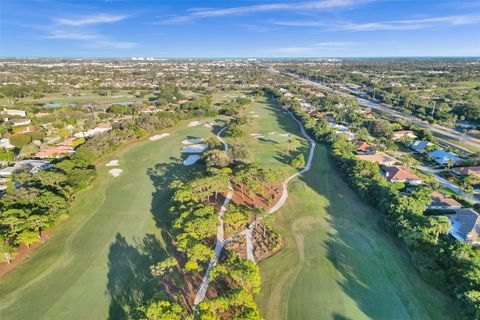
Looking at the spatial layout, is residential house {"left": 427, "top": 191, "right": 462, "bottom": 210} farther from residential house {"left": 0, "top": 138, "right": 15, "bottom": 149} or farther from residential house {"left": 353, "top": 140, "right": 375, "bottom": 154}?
residential house {"left": 0, "top": 138, "right": 15, "bottom": 149}

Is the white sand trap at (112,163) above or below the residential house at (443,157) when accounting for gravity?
below

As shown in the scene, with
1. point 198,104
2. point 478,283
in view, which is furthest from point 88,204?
point 198,104

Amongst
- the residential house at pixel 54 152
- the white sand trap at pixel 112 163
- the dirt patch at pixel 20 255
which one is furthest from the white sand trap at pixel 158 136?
the dirt patch at pixel 20 255

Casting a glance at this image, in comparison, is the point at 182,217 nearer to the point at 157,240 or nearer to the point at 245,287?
the point at 157,240

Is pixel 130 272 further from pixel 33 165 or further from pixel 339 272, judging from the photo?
pixel 33 165

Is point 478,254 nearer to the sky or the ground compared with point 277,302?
nearer to the sky

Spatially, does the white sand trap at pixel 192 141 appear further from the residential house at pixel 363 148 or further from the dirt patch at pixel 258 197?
the residential house at pixel 363 148
